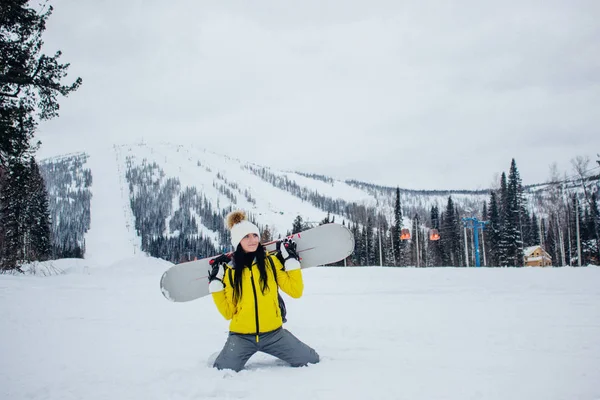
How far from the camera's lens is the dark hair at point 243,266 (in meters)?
3.76

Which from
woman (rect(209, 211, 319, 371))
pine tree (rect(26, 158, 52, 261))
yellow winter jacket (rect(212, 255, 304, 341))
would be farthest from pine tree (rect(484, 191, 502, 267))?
pine tree (rect(26, 158, 52, 261))

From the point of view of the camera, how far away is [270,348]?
3758 mm

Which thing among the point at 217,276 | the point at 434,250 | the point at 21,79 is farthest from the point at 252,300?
the point at 434,250

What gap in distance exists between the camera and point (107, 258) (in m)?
82.0

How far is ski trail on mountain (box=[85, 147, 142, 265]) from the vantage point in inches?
3504

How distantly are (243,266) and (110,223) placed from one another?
130590 mm

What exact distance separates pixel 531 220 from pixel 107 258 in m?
84.6

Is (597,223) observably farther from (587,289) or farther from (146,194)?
(146,194)

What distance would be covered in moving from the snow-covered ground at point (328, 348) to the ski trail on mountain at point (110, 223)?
56325 mm

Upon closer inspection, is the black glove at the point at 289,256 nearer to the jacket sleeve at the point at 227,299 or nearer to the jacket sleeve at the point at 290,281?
the jacket sleeve at the point at 290,281

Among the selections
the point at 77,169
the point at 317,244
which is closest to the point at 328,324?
the point at 317,244

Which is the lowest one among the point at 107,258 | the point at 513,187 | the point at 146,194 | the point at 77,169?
the point at 107,258

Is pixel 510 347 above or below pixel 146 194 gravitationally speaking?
below

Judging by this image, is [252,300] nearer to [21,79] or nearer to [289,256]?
[289,256]
